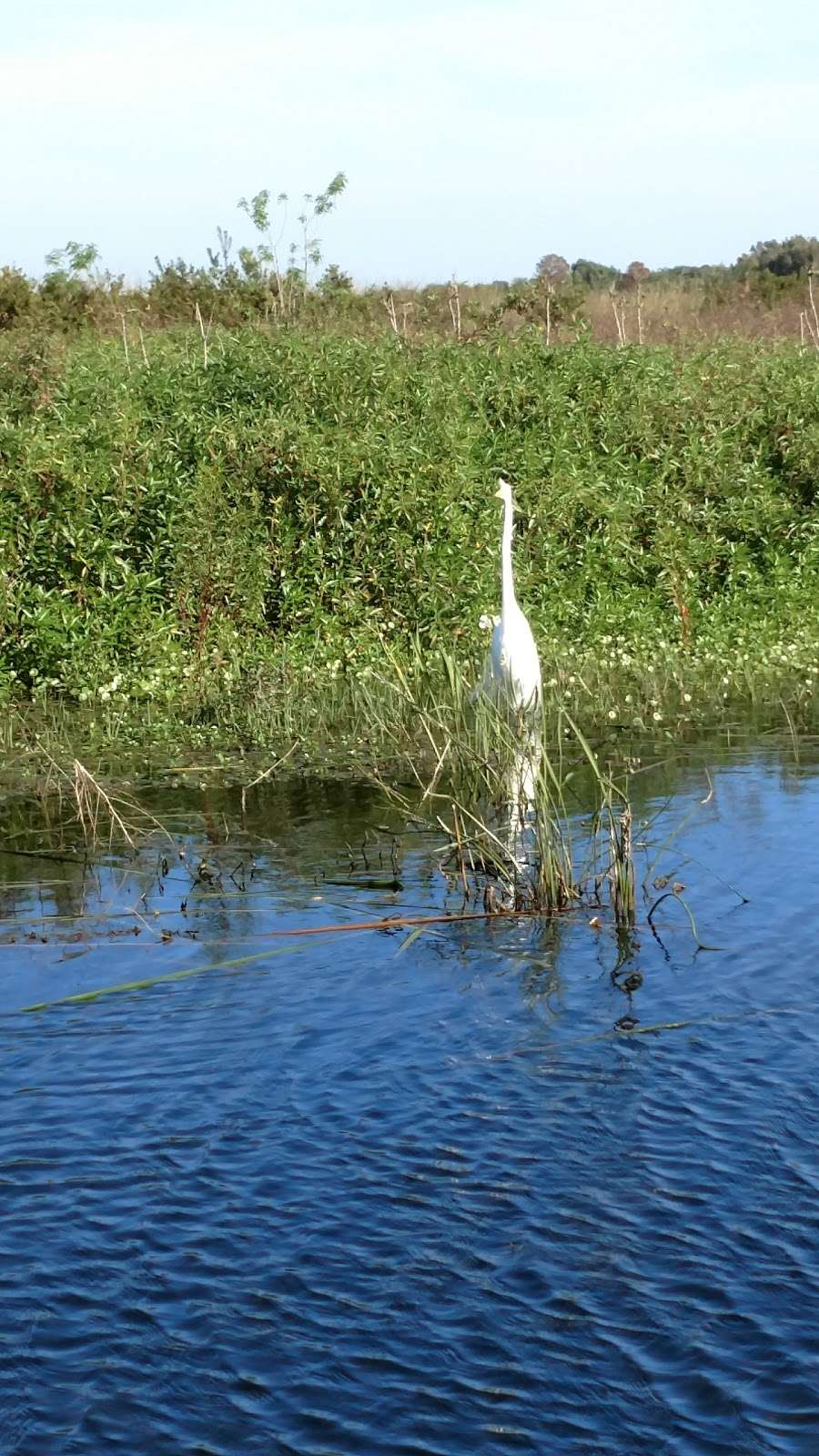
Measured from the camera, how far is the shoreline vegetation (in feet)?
41.5

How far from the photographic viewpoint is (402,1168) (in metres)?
5.07

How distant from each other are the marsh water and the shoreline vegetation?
3.46 m

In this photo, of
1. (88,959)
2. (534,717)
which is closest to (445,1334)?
(88,959)

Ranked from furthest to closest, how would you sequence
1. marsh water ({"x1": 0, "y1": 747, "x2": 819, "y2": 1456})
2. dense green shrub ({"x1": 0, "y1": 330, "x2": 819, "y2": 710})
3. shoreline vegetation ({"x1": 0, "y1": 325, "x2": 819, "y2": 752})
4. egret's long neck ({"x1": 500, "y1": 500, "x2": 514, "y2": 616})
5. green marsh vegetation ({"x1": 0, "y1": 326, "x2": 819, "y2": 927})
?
dense green shrub ({"x1": 0, "y1": 330, "x2": 819, "y2": 710}) → shoreline vegetation ({"x1": 0, "y1": 325, "x2": 819, "y2": 752}) → green marsh vegetation ({"x1": 0, "y1": 326, "x2": 819, "y2": 927}) → egret's long neck ({"x1": 500, "y1": 500, "x2": 514, "y2": 616}) → marsh water ({"x1": 0, "y1": 747, "x2": 819, "y2": 1456})

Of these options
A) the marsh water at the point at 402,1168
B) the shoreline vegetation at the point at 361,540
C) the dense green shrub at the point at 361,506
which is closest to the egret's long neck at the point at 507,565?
the shoreline vegetation at the point at 361,540

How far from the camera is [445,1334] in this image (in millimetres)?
Answer: 4133

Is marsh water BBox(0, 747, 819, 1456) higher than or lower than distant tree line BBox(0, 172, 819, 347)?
lower

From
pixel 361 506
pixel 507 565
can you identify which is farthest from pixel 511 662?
pixel 361 506

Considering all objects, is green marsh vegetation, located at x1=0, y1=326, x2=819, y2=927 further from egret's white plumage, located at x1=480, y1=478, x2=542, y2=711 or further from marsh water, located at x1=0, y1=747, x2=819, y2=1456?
marsh water, located at x1=0, y1=747, x2=819, y2=1456

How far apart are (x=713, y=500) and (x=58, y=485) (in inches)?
263

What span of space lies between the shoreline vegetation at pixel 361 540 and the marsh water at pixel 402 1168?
346 centimetres

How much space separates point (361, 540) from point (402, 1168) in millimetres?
9413

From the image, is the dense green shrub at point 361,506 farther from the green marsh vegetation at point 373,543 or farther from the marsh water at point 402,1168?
the marsh water at point 402,1168

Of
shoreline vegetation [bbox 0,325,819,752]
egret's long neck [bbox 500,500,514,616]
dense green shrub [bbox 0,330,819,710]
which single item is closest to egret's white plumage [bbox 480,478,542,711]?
egret's long neck [bbox 500,500,514,616]
